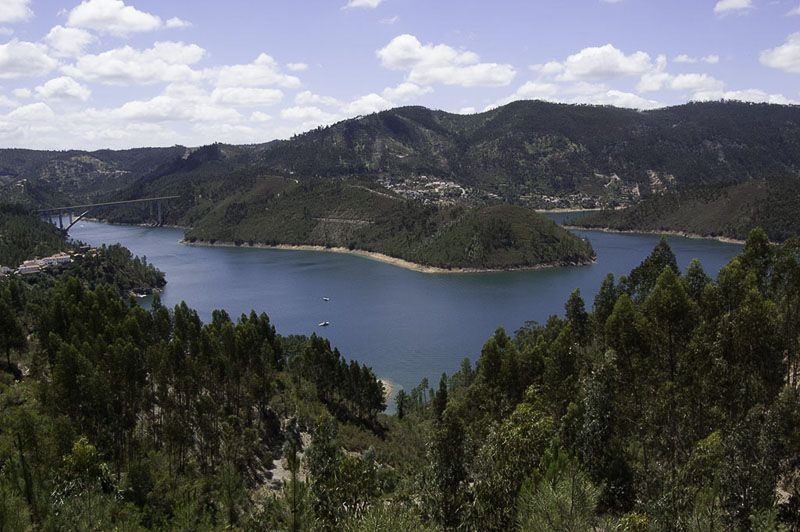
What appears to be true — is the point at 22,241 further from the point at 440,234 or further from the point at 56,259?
the point at 440,234

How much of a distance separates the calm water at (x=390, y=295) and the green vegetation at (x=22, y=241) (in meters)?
24.5

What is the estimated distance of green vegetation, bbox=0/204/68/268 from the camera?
370 ft

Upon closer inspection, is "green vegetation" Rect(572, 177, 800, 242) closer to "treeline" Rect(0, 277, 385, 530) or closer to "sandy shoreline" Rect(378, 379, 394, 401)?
"sandy shoreline" Rect(378, 379, 394, 401)

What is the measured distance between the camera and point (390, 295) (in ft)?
384

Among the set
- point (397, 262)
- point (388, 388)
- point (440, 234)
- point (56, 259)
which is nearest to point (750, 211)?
point (440, 234)

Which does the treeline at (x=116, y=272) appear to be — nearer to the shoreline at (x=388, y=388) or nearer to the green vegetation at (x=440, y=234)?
the green vegetation at (x=440, y=234)

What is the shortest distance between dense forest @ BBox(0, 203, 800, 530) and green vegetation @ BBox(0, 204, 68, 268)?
72884mm

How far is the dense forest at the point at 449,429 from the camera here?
787 inches

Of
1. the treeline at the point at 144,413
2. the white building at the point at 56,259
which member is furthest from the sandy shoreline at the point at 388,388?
the white building at the point at 56,259

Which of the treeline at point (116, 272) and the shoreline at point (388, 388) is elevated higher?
the treeline at point (116, 272)

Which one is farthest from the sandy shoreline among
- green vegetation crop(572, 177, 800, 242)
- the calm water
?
green vegetation crop(572, 177, 800, 242)

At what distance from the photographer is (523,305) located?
105188 millimetres

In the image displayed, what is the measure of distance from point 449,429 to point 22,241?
12877 centimetres

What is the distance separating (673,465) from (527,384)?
516 inches
